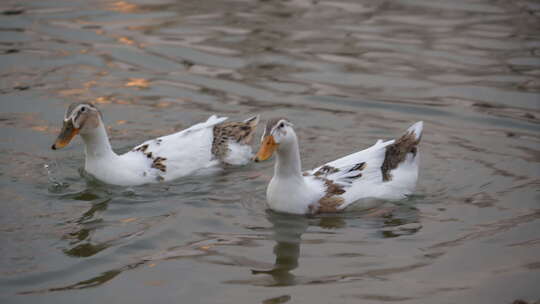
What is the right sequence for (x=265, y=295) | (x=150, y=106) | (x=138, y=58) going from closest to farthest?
1. (x=265, y=295)
2. (x=150, y=106)
3. (x=138, y=58)

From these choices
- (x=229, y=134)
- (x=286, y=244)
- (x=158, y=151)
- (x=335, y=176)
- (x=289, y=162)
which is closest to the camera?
(x=286, y=244)

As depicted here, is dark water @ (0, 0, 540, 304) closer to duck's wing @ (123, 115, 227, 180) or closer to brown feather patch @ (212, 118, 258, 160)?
duck's wing @ (123, 115, 227, 180)

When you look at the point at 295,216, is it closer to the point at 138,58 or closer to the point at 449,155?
the point at 449,155

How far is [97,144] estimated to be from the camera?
9.25 metres

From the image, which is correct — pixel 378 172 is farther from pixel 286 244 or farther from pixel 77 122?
pixel 77 122

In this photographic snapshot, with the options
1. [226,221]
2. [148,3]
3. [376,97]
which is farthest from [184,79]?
[226,221]

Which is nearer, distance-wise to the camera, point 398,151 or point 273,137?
point 273,137

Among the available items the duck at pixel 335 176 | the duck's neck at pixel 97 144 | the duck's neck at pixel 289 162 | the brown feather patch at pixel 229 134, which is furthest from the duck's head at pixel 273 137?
the duck's neck at pixel 97 144

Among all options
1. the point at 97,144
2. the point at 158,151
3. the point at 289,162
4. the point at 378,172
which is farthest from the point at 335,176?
the point at 97,144

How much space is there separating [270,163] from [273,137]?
6.94ft

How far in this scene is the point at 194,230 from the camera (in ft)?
26.8

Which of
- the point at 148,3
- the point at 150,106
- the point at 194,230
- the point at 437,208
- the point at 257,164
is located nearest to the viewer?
the point at 194,230

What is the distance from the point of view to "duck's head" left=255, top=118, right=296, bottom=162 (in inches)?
320

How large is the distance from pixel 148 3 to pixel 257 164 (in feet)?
25.2
